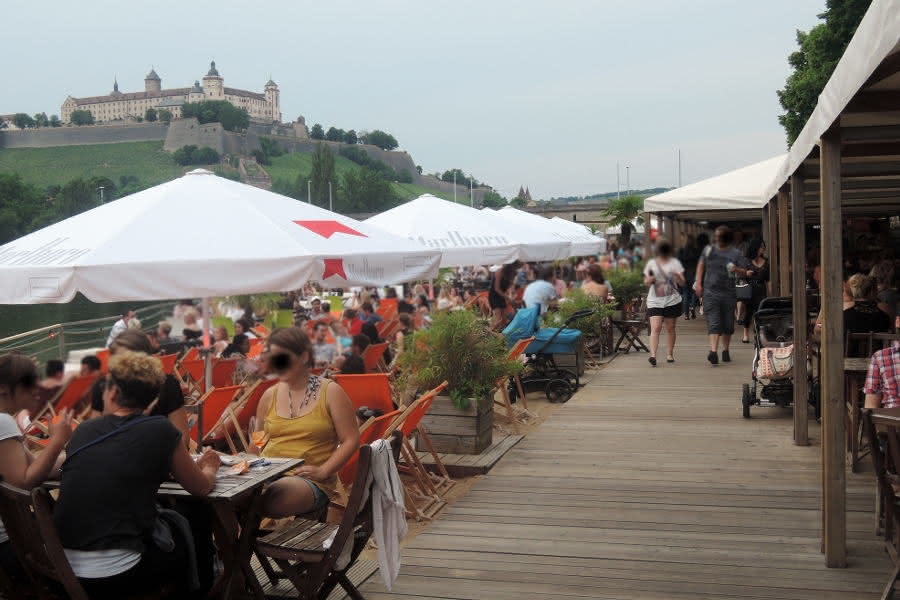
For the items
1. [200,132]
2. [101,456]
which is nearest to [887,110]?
[101,456]

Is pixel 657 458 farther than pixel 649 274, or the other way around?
pixel 649 274

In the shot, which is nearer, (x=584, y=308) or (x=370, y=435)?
(x=370, y=435)

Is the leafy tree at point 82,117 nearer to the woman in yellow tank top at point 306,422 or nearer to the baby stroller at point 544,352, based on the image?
the baby stroller at point 544,352

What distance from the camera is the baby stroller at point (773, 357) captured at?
7438 millimetres

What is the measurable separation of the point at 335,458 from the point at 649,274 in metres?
7.24

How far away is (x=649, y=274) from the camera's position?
35.2 ft

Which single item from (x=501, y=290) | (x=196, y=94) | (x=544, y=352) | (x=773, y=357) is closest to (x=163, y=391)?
(x=773, y=357)

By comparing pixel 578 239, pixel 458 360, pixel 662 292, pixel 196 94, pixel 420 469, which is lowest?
pixel 420 469

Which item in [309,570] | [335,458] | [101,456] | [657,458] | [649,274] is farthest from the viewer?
[649,274]

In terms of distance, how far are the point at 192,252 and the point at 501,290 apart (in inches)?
290

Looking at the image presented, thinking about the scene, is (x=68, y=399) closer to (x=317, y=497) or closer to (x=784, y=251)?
(x=317, y=497)

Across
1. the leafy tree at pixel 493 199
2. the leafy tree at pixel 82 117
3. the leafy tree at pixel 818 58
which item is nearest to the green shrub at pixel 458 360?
the leafy tree at pixel 818 58

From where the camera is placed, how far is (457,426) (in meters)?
6.77

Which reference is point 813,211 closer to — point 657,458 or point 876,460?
point 657,458
